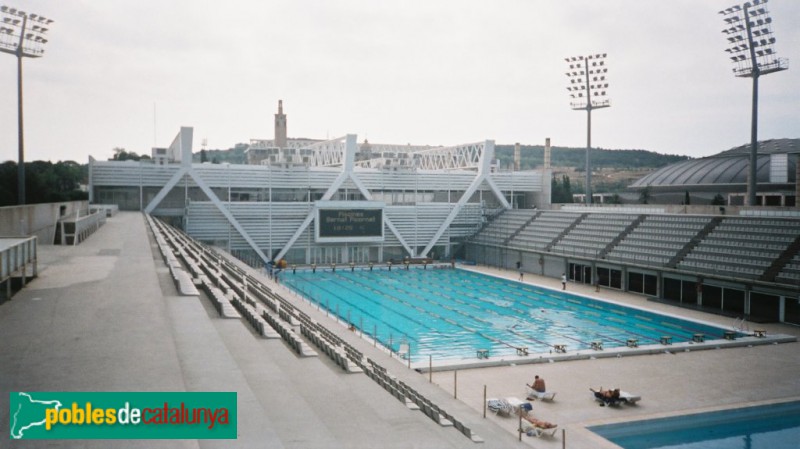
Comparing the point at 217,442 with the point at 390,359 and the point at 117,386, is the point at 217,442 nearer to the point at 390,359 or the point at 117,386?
the point at 117,386

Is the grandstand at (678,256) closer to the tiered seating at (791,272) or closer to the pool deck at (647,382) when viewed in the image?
the tiered seating at (791,272)

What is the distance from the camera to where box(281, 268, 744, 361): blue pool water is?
2331 cm

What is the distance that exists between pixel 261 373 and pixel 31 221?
643 inches

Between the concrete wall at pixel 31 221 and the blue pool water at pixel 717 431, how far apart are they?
16412 mm

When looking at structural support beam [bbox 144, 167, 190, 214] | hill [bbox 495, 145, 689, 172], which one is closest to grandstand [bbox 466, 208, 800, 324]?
structural support beam [bbox 144, 167, 190, 214]

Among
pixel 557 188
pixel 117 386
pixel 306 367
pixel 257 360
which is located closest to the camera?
pixel 117 386

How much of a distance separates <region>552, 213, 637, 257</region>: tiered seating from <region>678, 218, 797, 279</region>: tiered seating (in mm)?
7014

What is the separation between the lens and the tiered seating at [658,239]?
1326 inches

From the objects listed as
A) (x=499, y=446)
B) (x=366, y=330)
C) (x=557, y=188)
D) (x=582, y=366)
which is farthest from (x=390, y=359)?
(x=557, y=188)

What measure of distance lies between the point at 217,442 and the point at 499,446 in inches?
148

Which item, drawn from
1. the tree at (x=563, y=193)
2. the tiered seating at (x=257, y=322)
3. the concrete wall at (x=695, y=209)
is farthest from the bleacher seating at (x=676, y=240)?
the tree at (x=563, y=193)

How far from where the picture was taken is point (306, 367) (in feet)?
32.3

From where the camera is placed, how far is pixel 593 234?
41.0 m

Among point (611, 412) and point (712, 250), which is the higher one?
point (712, 250)
